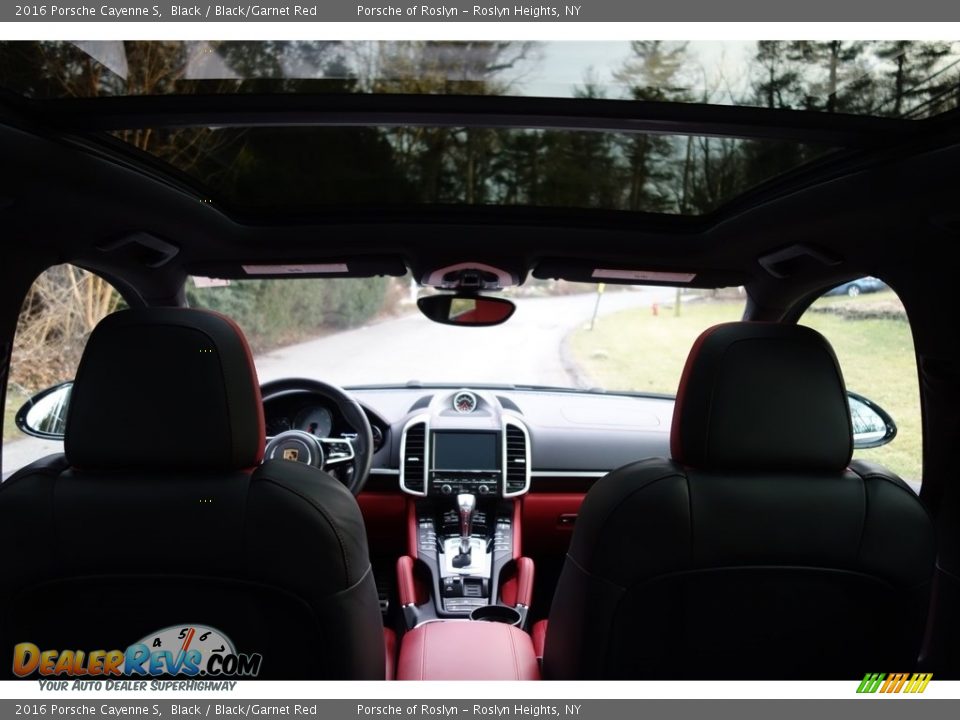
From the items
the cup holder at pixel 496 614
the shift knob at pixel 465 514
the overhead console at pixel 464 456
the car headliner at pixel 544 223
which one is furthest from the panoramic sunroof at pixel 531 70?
the cup holder at pixel 496 614

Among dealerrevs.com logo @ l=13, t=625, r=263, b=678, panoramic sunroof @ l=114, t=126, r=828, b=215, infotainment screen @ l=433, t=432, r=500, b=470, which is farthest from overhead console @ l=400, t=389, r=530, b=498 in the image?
dealerrevs.com logo @ l=13, t=625, r=263, b=678

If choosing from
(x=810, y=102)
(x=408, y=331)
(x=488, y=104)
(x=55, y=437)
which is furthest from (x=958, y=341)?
(x=55, y=437)

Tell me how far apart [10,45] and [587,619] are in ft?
6.30

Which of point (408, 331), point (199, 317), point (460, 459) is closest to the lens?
point (199, 317)

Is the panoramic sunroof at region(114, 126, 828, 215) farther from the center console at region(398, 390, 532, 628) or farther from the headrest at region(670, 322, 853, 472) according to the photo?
the center console at region(398, 390, 532, 628)

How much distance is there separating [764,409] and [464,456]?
2.10 metres

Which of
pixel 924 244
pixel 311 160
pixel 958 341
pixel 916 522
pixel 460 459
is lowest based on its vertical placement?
pixel 460 459

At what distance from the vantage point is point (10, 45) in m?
1.51

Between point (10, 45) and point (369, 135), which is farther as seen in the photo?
point (369, 135)

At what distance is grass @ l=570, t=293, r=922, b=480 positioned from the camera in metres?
2.63

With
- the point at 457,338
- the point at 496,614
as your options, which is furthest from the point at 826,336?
A: the point at 457,338

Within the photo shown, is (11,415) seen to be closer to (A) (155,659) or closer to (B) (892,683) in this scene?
(A) (155,659)

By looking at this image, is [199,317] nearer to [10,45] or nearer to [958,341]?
[10,45]

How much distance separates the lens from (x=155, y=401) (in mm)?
1592
